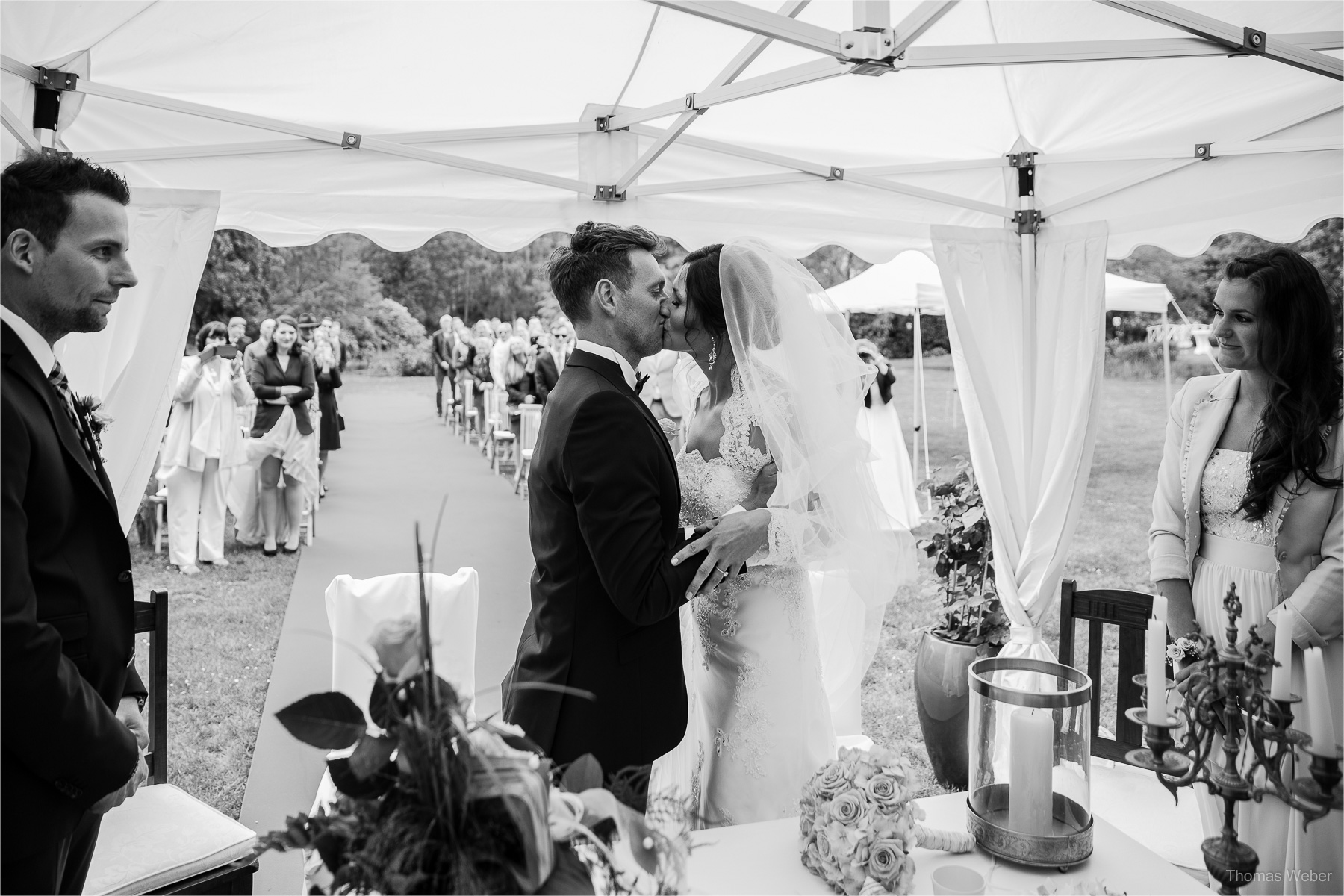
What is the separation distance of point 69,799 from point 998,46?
2.64m

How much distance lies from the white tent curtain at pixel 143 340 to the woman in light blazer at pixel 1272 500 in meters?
3.09

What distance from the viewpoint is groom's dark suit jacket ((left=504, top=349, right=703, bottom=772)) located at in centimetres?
209

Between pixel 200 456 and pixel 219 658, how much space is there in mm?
2462

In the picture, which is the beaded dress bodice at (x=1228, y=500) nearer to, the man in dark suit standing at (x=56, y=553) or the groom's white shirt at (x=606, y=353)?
the groom's white shirt at (x=606, y=353)

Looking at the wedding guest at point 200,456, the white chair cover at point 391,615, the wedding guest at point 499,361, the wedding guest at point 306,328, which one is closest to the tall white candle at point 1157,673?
the white chair cover at point 391,615

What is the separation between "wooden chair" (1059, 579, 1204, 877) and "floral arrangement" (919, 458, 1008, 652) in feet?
3.32

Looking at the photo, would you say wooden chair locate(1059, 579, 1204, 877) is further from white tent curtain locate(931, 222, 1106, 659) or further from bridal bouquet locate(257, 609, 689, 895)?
bridal bouquet locate(257, 609, 689, 895)

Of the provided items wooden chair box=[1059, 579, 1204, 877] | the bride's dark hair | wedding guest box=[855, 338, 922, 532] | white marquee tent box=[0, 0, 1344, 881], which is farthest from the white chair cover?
wedding guest box=[855, 338, 922, 532]

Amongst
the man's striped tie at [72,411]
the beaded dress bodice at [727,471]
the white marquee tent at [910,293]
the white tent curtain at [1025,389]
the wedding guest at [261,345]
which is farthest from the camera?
the white marquee tent at [910,293]

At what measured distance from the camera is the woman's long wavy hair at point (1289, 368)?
2.50 metres

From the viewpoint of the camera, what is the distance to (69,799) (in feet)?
5.24

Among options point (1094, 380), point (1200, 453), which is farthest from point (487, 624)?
point (1200, 453)

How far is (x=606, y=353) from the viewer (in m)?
2.26

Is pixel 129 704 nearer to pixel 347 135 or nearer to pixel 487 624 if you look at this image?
pixel 347 135
